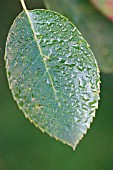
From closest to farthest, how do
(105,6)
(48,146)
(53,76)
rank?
(53,76) < (105,6) < (48,146)

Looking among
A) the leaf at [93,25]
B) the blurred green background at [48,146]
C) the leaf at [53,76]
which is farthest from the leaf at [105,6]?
the blurred green background at [48,146]

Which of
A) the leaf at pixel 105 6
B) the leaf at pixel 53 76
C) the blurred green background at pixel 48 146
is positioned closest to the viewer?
the leaf at pixel 53 76

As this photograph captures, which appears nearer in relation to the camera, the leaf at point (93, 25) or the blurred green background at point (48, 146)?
the leaf at point (93, 25)

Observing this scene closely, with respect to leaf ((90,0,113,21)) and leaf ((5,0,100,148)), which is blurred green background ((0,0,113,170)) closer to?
leaf ((90,0,113,21))

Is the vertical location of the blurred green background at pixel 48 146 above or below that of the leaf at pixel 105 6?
below

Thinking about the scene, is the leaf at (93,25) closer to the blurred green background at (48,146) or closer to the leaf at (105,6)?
the leaf at (105,6)

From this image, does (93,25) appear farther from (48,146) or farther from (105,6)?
(48,146)

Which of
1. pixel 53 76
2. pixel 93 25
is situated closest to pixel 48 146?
pixel 93 25
